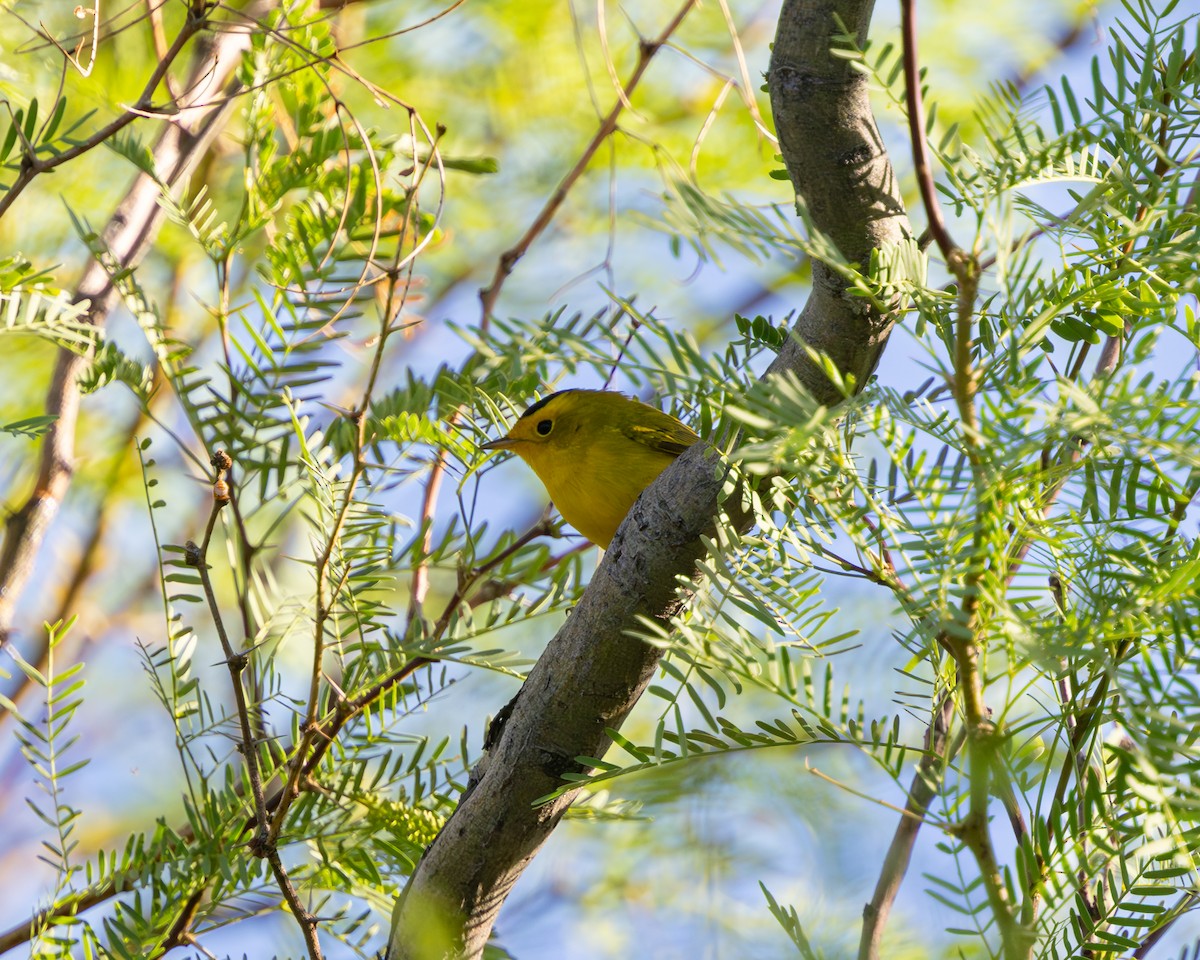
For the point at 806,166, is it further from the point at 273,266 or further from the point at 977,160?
the point at 273,266

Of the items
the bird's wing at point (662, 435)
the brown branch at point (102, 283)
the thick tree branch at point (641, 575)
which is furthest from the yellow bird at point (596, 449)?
the thick tree branch at point (641, 575)

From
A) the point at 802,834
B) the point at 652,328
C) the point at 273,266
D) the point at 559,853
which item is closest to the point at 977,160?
the point at 652,328

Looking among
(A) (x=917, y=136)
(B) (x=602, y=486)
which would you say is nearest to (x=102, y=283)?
(B) (x=602, y=486)

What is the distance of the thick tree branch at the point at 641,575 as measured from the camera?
2.73 ft

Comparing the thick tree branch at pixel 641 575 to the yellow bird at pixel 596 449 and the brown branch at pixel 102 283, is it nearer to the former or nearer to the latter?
the brown branch at pixel 102 283

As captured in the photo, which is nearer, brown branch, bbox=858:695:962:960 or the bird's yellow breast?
brown branch, bbox=858:695:962:960

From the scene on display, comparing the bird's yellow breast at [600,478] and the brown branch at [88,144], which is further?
the bird's yellow breast at [600,478]

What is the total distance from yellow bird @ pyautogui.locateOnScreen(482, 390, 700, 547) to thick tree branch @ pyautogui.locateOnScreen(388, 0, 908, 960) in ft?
2.67

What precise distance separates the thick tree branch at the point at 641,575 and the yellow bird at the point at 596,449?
813 millimetres

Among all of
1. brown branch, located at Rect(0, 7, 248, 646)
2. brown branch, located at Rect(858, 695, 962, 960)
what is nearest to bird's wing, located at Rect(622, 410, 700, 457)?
brown branch, located at Rect(0, 7, 248, 646)

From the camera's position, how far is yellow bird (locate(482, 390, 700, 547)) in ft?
7.22

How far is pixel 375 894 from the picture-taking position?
1485 mm

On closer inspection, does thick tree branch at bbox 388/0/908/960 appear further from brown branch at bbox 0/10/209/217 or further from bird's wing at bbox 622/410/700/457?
bird's wing at bbox 622/410/700/457

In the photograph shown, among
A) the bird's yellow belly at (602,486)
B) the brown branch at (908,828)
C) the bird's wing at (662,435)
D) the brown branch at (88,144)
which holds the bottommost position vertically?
the brown branch at (908,828)
